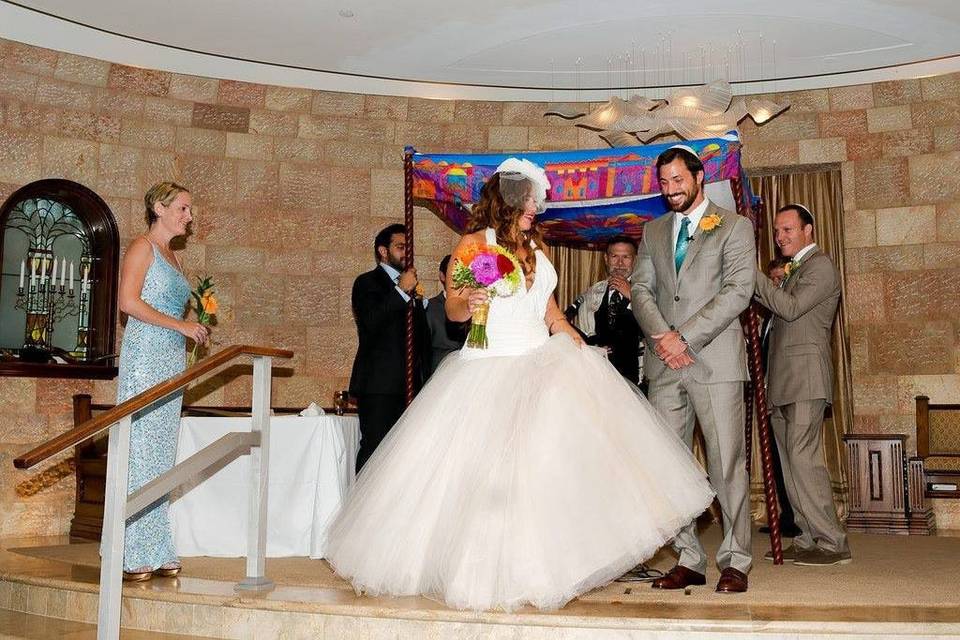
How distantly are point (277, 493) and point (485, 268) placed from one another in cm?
222

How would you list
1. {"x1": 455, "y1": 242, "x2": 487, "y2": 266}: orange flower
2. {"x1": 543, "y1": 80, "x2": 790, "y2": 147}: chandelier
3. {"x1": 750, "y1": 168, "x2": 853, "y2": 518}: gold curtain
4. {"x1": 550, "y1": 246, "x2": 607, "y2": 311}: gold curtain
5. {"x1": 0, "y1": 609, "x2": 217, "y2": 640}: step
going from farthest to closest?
{"x1": 550, "y1": 246, "x2": 607, "y2": 311}: gold curtain
{"x1": 750, "y1": 168, "x2": 853, "y2": 518}: gold curtain
{"x1": 543, "y1": 80, "x2": 790, "y2": 147}: chandelier
{"x1": 455, "y1": 242, "x2": 487, "y2": 266}: orange flower
{"x1": 0, "y1": 609, "x2": 217, "y2": 640}: step

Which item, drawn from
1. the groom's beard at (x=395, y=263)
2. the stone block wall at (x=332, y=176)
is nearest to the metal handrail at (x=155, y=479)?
the groom's beard at (x=395, y=263)

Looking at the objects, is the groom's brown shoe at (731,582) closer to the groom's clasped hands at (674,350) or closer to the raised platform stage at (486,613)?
the raised platform stage at (486,613)

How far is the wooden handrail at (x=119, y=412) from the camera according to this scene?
3.12 metres

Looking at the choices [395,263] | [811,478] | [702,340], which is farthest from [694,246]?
[395,263]

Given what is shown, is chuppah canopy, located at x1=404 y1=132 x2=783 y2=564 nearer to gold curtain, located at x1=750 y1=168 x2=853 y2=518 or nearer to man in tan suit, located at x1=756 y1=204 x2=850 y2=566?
man in tan suit, located at x1=756 y1=204 x2=850 y2=566

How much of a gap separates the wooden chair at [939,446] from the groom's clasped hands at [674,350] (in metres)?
3.77

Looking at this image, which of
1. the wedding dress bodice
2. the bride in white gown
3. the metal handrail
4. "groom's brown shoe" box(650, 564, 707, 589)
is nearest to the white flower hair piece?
the bride in white gown

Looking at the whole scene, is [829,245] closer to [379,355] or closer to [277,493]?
[379,355]

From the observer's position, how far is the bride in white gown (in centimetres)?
331

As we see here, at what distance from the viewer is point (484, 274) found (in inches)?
148

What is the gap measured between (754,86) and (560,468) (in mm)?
5739

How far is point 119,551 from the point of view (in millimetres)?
3471

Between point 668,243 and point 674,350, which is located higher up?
point 668,243
